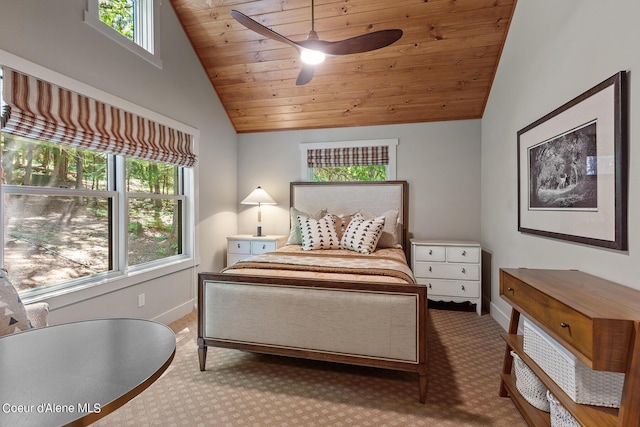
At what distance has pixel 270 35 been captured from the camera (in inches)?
82.4

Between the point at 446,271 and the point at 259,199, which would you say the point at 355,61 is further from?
the point at 446,271

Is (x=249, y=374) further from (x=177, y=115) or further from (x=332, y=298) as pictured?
(x=177, y=115)

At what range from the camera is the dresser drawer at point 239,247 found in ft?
13.7

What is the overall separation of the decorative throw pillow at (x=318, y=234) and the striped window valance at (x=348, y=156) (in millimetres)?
1078

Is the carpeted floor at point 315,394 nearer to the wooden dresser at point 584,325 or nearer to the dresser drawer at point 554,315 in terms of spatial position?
the wooden dresser at point 584,325

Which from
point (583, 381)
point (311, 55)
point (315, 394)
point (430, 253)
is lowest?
point (315, 394)

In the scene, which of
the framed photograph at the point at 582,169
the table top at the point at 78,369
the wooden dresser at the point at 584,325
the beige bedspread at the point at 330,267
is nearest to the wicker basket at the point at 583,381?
the wooden dresser at the point at 584,325

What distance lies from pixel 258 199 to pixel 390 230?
5.92ft

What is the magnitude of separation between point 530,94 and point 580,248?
1358 mm

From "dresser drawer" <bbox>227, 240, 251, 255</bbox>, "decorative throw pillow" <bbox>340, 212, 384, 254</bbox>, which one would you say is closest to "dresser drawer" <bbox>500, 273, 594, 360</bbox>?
"decorative throw pillow" <bbox>340, 212, 384, 254</bbox>

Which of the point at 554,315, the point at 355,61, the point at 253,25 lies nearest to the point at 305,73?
the point at 253,25

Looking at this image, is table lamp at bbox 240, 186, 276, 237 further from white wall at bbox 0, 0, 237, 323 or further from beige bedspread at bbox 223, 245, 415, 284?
beige bedspread at bbox 223, 245, 415, 284

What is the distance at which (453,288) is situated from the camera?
3.58 metres

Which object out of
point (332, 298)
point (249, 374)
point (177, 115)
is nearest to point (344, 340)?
point (332, 298)
